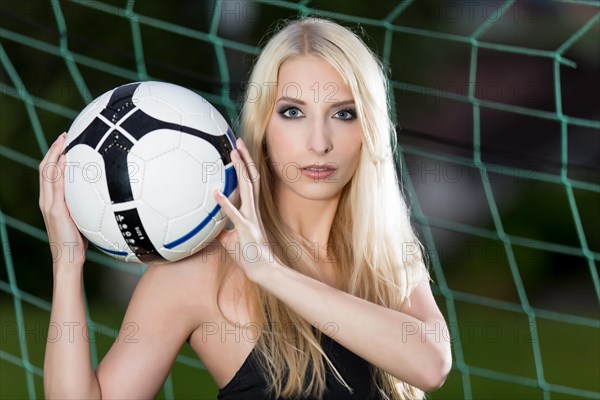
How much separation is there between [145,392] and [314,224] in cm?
54

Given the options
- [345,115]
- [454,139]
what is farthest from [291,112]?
[454,139]

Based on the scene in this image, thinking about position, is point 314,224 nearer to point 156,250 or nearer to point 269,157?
point 269,157

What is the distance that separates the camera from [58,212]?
1705 millimetres

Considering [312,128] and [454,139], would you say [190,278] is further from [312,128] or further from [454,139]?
[454,139]

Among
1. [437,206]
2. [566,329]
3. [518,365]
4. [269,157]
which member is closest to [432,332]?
[269,157]

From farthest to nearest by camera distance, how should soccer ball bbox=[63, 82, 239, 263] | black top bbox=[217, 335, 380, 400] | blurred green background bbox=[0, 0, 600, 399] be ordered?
1. blurred green background bbox=[0, 0, 600, 399]
2. black top bbox=[217, 335, 380, 400]
3. soccer ball bbox=[63, 82, 239, 263]

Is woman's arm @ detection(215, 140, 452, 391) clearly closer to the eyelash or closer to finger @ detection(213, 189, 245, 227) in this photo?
finger @ detection(213, 189, 245, 227)

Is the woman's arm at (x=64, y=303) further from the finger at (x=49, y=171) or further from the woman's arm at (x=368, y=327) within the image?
the woman's arm at (x=368, y=327)

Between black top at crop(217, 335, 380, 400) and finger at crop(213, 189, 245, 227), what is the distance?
1.12ft

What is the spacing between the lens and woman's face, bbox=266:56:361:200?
6.13 ft

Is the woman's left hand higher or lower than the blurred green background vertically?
lower

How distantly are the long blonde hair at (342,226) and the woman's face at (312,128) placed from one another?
0.02m

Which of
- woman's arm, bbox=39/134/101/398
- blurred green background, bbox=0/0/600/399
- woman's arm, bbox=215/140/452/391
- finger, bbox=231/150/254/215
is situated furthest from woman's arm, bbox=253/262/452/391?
blurred green background, bbox=0/0/600/399

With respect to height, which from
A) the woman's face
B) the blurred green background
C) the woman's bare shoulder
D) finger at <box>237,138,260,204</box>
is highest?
the blurred green background
